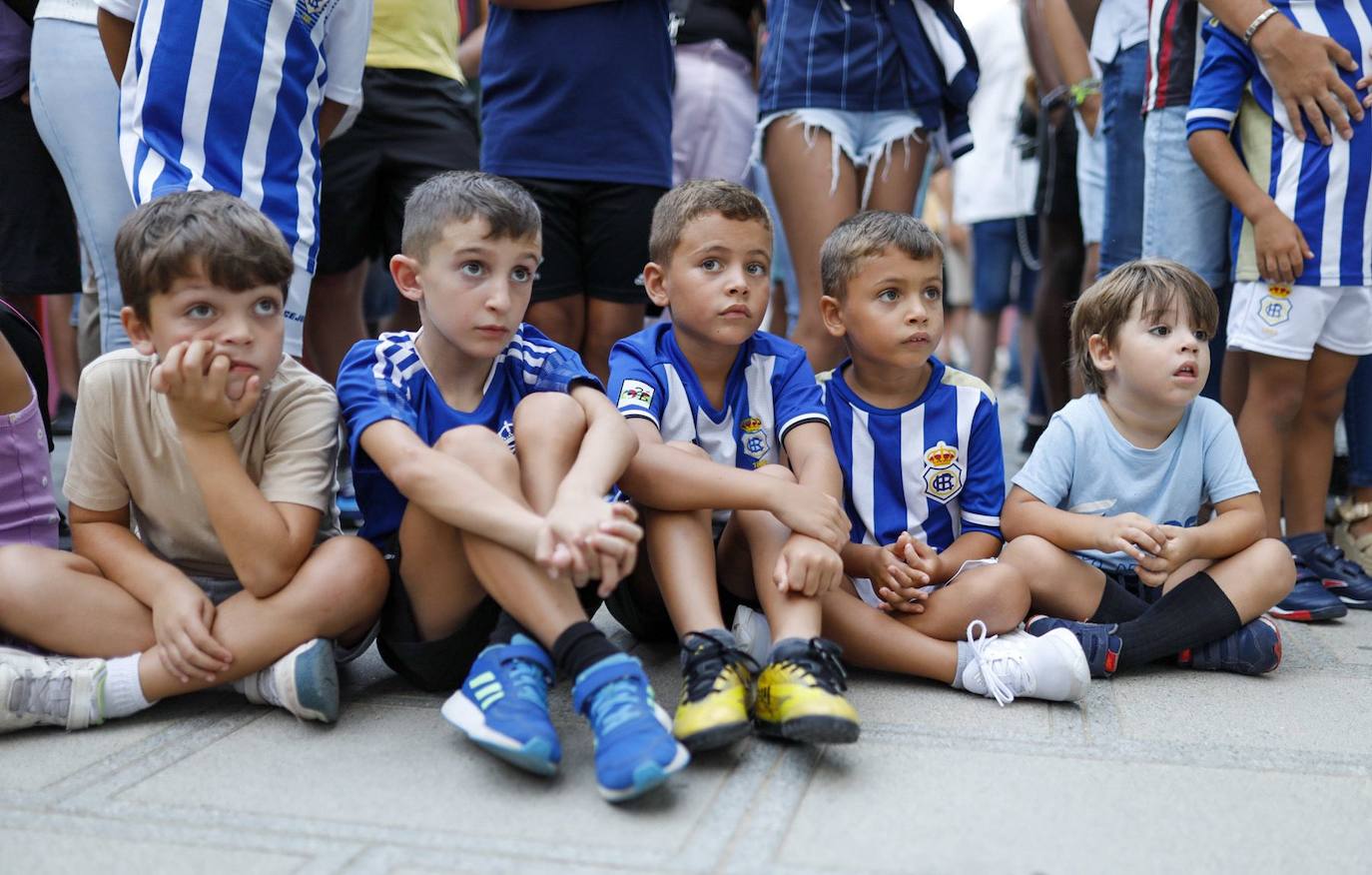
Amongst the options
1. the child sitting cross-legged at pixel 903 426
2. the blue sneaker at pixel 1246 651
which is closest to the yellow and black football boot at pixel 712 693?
the child sitting cross-legged at pixel 903 426

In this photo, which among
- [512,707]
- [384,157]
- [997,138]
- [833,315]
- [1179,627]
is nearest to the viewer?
[512,707]

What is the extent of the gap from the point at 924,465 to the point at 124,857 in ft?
4.93

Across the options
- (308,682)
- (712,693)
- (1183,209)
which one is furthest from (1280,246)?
(308,682)

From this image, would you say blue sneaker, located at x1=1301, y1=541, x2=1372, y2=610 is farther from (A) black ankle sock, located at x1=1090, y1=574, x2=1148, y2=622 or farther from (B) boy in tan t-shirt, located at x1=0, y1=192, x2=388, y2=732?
(B) boy in tan t-shirt, located at x1=0, y1=192, x2=388, y2=732

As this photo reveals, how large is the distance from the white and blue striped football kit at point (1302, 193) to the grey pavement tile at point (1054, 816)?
51.1 inches

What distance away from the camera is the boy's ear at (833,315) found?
7.82 ft

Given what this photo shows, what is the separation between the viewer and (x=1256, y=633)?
2078 mm

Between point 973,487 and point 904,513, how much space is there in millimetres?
145

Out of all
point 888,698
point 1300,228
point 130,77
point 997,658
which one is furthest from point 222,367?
point 1300,228

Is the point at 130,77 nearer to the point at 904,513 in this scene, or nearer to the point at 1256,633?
the point at 904,513

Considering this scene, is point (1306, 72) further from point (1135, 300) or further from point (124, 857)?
point (124, 857)

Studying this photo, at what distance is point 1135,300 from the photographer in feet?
7.52

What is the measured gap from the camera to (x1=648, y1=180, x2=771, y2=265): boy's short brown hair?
2227mm

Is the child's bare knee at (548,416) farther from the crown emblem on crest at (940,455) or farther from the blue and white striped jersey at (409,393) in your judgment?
the crown emblem on crest at (940,455)
